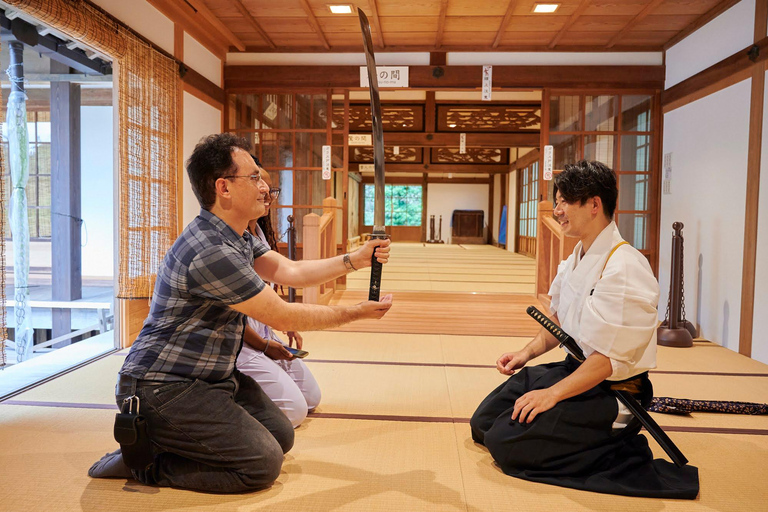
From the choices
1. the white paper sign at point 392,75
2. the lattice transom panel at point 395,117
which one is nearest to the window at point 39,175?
the lattice transom panel at point 395,117

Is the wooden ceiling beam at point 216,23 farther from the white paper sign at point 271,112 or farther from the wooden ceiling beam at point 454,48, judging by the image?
the white paper sign at point 271,112

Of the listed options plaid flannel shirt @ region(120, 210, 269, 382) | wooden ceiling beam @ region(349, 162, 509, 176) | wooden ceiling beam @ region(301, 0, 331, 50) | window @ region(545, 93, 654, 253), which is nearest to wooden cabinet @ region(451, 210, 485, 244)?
wooden ceiling beam @ region(349, 162, 509, 176)

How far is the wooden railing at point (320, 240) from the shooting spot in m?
4.38

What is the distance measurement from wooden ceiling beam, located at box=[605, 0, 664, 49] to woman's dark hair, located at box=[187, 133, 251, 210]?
3.87 m

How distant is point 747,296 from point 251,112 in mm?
4648

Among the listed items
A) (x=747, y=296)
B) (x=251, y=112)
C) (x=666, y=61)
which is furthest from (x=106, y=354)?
(x=666, y=61)

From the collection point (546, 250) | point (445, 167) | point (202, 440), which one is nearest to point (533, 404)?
point (202, 440)

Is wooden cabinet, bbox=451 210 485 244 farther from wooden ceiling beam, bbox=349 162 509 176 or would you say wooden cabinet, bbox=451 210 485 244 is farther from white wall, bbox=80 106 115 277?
white wall, bbox=80 106 115 277

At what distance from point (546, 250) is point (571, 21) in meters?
1.96

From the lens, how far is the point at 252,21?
4699mm

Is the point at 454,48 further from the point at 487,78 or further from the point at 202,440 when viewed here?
the point at 202,440

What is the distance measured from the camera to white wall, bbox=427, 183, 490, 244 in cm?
1636

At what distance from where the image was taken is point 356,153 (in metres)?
13.2

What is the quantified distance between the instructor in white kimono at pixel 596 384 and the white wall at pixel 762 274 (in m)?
2.31
